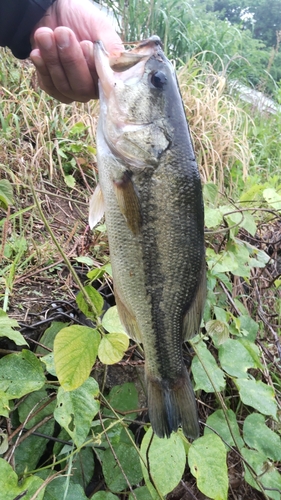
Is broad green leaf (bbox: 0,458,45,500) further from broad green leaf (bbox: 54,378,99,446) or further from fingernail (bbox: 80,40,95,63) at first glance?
fingernail (bbox: 80,40,95,63)

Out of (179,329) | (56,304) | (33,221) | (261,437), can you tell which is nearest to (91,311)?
(179,329)

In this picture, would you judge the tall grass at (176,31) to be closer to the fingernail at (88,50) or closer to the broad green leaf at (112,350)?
the fingernail at (88,50)

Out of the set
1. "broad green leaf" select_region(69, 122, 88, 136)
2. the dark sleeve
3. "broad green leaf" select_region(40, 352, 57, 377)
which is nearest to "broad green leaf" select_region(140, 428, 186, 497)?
"broad green leaf" select_region(40, 352, 57, 377)

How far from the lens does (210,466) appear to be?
1170mm

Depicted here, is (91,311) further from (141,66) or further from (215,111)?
(215,111)

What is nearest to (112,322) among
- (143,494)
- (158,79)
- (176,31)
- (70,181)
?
(143,494)

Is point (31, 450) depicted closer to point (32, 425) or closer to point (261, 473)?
point (32, 425)

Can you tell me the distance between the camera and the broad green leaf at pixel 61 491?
46.1 inches

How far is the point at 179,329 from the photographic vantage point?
1230mm

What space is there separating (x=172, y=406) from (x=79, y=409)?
0.27m

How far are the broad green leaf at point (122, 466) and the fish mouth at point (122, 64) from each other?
1.16 meters

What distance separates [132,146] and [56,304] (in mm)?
723

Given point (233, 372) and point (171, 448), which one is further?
point (233, 372)

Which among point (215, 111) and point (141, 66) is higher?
point (141, 66)
